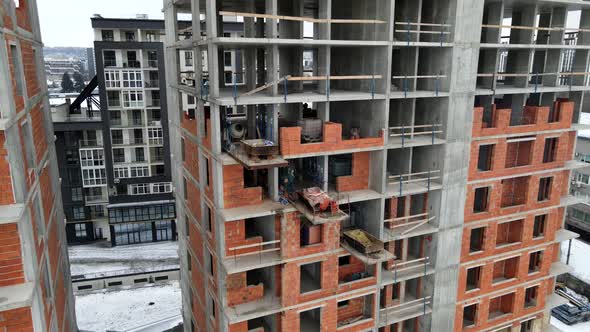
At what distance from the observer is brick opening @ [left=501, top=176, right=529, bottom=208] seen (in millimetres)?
26609

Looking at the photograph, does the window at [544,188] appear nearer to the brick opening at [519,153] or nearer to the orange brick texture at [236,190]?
the brick opening at [519,153]

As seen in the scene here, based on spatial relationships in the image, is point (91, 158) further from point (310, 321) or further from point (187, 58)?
point (310, 321)

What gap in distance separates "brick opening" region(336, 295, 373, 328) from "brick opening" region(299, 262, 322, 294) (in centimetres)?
199

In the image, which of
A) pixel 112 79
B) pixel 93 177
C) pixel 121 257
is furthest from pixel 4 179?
pixel 93 177

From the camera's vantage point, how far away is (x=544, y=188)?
2794cm

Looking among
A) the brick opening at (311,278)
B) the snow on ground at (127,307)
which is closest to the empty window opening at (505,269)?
the brick opening at (311,278)

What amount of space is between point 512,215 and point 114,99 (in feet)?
166

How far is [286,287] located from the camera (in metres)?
20.7

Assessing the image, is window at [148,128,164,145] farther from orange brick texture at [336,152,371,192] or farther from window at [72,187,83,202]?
orange brick texture at [336,152,371,192]

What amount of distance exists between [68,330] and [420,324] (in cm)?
2030

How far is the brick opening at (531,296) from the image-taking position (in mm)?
29209

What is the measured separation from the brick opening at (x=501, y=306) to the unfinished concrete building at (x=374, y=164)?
9cm

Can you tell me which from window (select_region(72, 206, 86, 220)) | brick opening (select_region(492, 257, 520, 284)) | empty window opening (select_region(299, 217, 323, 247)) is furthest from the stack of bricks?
window (select_region(72, 206, 86, 220))

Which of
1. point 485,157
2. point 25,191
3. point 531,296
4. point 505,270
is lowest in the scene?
point 531,296
